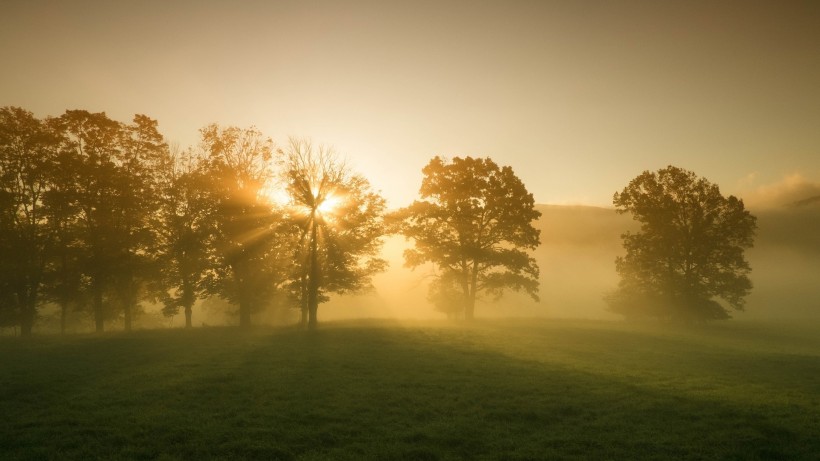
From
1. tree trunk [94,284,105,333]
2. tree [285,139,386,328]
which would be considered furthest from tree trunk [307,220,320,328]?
tree trunk [94,284,105,333]

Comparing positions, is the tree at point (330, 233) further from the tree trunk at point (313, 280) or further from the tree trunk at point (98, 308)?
the tree trunk at point (98, 308)

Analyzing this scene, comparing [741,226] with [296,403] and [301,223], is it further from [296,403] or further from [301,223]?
[296,403]

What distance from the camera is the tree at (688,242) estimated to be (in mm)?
39375

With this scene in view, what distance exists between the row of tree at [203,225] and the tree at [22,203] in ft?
0.30

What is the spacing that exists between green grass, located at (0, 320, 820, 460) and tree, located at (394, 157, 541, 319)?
14.7 m

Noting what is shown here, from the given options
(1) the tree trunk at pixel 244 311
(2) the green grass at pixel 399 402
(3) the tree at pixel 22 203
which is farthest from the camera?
(1) the tree trunk at pixel 244 311

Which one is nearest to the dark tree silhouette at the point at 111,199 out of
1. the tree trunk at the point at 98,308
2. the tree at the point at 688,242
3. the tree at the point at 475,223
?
the tree trunk at the point at 98,308

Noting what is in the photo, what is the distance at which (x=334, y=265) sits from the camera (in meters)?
35.5

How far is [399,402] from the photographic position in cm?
1450

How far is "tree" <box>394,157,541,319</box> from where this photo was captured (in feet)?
127

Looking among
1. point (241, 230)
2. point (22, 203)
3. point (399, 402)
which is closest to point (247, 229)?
point (241, 230)

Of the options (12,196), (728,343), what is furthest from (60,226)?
(728,343)

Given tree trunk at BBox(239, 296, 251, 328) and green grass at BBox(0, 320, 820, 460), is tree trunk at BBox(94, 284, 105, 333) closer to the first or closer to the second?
green grass at BBox(0, 320, 820, 460)

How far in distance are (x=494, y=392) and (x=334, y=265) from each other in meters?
22.0
